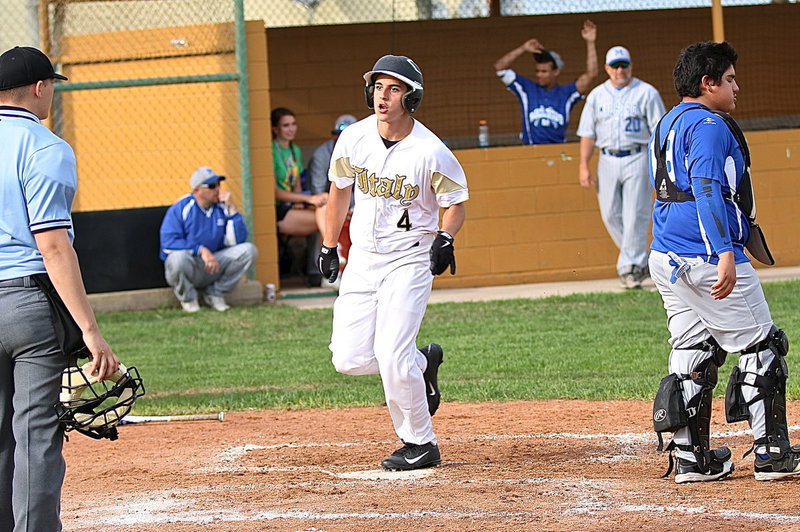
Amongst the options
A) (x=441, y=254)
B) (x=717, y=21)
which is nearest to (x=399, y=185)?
(x=441, y=254)

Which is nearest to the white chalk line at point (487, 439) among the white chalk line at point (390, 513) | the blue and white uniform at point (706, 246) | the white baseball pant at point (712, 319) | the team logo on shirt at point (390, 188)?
the white chalk line at point (390, 513)

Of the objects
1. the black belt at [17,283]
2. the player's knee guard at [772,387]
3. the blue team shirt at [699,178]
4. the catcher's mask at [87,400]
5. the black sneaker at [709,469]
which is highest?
the blue team shirt at [699,178]

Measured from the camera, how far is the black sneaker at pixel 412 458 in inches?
238

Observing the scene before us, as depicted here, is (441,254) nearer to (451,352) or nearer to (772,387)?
(772,387)

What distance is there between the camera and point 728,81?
5.49m

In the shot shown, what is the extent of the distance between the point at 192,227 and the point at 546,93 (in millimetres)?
4386

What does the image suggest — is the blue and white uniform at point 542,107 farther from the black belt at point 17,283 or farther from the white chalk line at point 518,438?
the black belt at point 17,283

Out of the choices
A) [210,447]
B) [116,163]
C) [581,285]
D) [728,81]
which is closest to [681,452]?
[728,81]

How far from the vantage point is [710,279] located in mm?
5352

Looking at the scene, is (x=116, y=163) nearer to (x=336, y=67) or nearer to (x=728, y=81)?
(x=336, y=67)

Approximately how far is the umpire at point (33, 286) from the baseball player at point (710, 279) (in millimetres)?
2523

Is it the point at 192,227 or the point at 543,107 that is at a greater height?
the point at 543,107

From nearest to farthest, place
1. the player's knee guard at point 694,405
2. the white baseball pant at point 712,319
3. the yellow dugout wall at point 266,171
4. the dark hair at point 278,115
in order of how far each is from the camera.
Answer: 1. the white baseball pant at point 712,319
2. the player's knee guard at point 694,405
3. the yellow dugout wall at point 266,171
4. the dark hair at point 278,115

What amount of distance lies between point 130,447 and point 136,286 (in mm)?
5970
